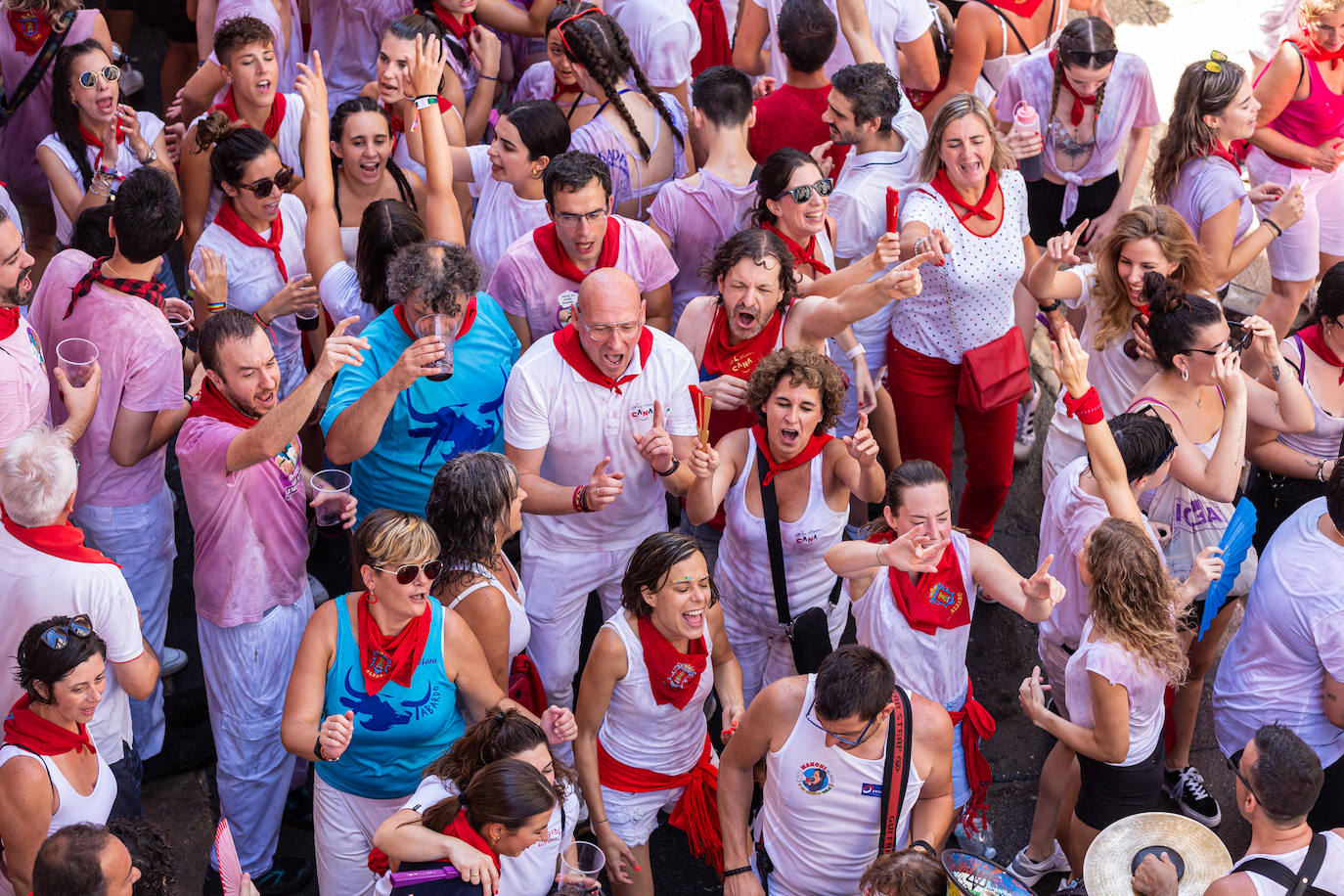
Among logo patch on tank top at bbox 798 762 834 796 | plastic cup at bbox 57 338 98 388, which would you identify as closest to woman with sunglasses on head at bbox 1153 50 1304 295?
logo patch on tank top at bbox 798 762 834 796

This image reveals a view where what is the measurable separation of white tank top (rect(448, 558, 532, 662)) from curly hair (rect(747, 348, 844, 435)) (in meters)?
1.05

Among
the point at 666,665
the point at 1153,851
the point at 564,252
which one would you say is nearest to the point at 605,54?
the point at 564,252

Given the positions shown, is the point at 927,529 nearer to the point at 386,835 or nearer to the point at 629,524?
the point at 629,524

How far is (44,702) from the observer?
3594mm

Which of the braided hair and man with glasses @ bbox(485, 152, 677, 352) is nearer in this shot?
man with glasses @ bbox(485, 152, 677, 352)

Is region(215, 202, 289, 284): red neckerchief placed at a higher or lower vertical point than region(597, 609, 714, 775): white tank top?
higher

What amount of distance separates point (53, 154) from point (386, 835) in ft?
11.4

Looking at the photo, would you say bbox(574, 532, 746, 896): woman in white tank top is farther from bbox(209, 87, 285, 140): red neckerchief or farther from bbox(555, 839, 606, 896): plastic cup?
bbox(209, 87, 285, 140): red neckerchief

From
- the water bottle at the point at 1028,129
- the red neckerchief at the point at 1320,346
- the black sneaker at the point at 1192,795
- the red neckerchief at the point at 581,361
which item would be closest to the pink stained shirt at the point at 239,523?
the red neckerchief at the point at 581,361

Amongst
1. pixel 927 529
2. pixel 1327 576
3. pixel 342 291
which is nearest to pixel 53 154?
pixel 342 291

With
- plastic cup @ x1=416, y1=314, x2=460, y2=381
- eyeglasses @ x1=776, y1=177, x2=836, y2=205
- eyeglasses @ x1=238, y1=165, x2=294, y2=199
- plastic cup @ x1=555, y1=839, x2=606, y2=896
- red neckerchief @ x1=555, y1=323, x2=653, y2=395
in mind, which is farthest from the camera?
eyeglasses @ x1=776, y1=177, x2=836, y2=205

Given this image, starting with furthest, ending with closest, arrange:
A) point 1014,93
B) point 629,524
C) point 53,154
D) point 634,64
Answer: point 1014,93 < point 634,64 < point 53,154 < point 629,524

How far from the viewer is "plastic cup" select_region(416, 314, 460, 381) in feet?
14.4

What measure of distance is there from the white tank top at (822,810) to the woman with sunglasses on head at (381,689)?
0.67 m
